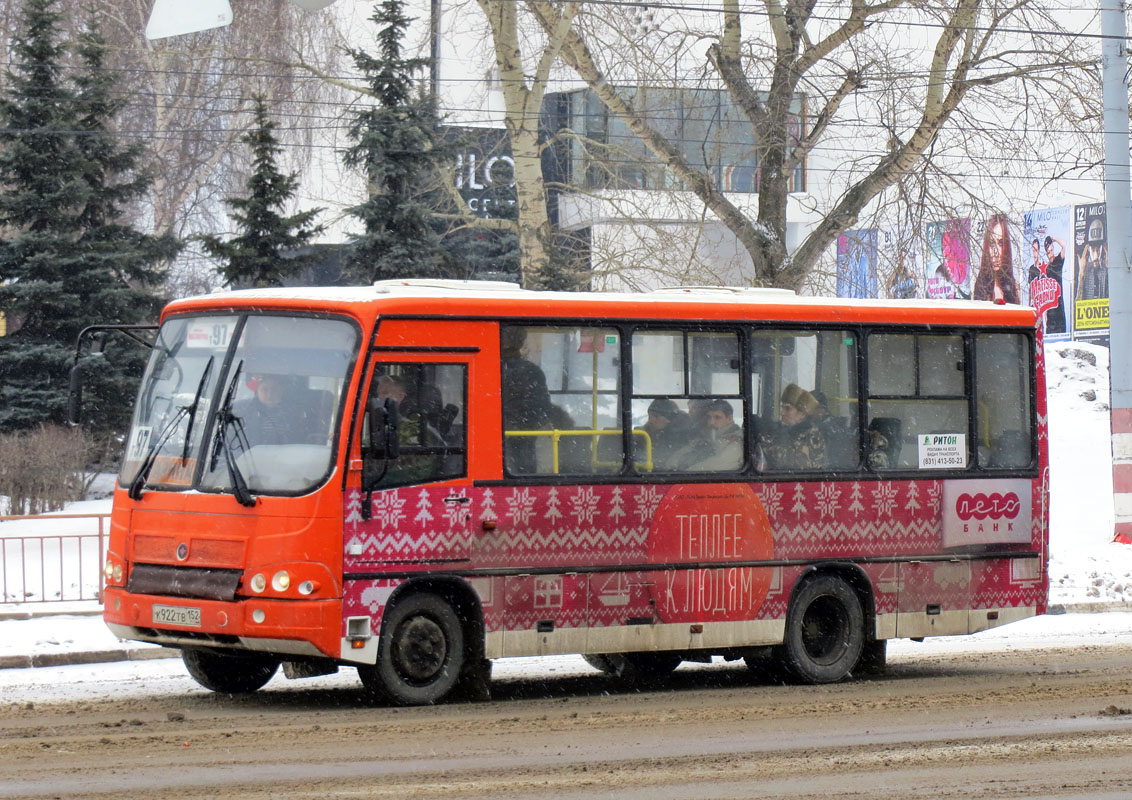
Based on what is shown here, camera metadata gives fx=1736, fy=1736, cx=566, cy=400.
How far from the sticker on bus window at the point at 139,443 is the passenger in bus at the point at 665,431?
339cm

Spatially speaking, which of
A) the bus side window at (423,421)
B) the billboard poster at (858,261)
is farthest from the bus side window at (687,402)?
the billboard poster at (858,261)

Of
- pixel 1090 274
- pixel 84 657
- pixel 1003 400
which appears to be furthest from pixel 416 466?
pixel 1090 274

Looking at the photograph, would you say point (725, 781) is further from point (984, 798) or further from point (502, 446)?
point (502, 446)

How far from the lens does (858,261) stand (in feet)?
83.8

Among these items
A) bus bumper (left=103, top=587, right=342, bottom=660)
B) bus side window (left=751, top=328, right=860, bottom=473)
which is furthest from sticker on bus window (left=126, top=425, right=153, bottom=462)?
bus side window (left=751, top=328, right=860, bottom=473)

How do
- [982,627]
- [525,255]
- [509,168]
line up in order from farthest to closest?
[509,168]
[525,255]
[982,627]

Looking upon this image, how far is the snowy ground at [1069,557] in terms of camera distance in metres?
15.3

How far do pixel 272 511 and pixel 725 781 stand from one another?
378 centimetres

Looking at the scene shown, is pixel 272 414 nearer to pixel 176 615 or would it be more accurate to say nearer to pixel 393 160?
A: pixel 176 615

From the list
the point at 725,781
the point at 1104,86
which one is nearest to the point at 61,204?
the point at 1104,86

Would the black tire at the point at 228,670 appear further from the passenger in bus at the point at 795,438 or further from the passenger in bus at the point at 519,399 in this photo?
the passenger in bus at the point at 795,438

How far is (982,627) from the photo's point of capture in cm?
1391

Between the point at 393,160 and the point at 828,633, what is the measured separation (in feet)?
62.8

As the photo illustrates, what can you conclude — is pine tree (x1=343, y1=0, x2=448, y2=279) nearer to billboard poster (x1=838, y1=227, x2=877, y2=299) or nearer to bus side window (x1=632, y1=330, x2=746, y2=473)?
billboard poster (x1=838, y1=227, x2=877, y2=299)
